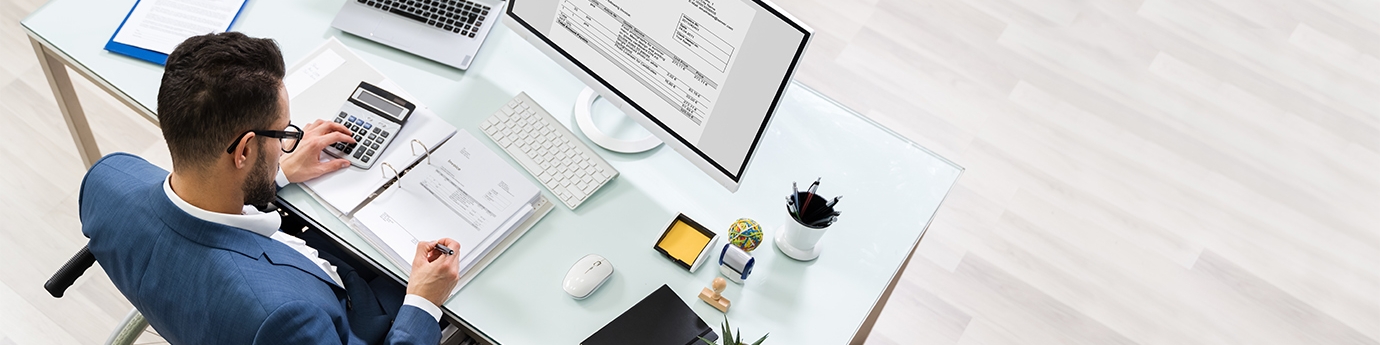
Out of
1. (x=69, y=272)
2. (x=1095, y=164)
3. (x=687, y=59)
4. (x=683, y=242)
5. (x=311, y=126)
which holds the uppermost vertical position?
(x=1095, y=164)

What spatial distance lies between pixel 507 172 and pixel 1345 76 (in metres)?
2.90

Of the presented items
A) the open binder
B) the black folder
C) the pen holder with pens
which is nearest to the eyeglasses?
the open binder

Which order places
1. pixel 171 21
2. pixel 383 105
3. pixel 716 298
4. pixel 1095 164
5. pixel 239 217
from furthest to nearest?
1. pixel 1095 164
2. pixel 171 21
3. pixel 383 105
4. pixel 716 298
5. pixel 239 217

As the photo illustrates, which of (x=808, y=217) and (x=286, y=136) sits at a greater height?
(x=808, y=217)

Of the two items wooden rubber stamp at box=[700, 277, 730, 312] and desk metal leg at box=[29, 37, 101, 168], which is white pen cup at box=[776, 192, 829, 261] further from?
desk metal leg at box=[29, 37, 101, 168]

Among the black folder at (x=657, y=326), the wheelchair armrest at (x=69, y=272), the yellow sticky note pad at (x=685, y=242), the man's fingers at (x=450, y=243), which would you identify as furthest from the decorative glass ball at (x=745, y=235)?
the wheelchair armrest at (x=69, y=272)

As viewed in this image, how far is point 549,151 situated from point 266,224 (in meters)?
0.53

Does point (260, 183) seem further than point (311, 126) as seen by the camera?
No

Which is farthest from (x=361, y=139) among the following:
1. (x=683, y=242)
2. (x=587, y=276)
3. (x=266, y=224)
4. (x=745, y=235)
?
(x=745, y=235)

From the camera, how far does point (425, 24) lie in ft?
7.17

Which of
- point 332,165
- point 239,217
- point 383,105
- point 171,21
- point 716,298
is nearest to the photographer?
point 239,217

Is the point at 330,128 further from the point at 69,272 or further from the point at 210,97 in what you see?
the point at 69,272

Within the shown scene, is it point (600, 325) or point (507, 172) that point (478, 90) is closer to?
point (507, 172)

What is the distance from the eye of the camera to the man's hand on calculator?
1.88 metres
